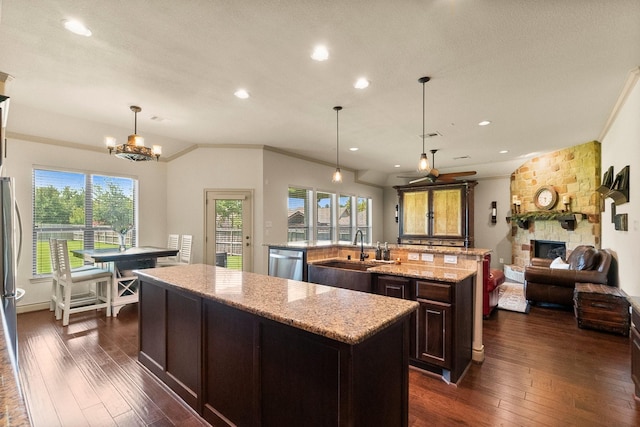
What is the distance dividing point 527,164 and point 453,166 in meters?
1.57

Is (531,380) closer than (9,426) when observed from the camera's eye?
No

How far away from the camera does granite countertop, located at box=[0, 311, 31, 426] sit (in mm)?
569

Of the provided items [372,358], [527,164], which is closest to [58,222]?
[372,358]

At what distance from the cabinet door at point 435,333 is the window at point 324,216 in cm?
455

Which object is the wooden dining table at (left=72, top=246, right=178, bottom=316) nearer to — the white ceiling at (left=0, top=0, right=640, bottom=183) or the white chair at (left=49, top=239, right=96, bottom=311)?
the white chair at (left=49, top=239, right=96, bottom=311)

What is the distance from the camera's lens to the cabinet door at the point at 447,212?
7.64 metres

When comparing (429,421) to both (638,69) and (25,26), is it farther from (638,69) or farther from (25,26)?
(25,26)

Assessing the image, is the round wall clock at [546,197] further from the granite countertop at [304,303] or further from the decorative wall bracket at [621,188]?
the granite countertop at [304,303]

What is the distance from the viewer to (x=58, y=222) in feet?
15.8

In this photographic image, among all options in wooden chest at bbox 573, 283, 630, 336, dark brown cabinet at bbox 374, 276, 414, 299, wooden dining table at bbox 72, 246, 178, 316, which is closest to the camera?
dark brown cabinet at bbox 374, 276, 414, 299

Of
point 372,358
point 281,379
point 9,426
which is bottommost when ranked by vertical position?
point 281,379

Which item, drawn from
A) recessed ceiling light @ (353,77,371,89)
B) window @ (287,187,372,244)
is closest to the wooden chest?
recessed ceiling light @ (353,77,371,89)

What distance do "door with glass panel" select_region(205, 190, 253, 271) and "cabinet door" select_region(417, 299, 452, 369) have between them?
3.69 meters

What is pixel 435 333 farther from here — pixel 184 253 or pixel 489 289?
pixel 184 253
